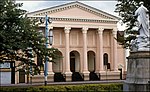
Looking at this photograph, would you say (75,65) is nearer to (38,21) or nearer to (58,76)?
(58,76)

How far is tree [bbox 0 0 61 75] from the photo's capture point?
19.2m

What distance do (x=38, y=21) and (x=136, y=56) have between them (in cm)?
1025

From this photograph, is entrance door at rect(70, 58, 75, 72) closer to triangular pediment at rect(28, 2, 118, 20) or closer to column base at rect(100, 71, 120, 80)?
column base at rect(100, 71, 120, 80)

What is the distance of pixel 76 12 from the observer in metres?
54.4

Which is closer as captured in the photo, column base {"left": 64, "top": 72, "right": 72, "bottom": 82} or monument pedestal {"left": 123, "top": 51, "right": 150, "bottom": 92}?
monument pedestal {"left": 123, "top": 51, "right": 150, "bottom": 92}

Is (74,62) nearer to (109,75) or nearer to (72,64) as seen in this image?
(72,64)

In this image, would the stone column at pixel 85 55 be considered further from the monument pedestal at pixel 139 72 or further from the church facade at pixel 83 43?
the monument pedestal at pixel 139 72

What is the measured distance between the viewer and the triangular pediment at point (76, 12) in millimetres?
52622

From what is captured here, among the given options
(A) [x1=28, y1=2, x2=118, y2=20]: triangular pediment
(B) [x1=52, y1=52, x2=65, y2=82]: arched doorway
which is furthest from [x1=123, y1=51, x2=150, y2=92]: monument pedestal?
(A) [x1=28, y1=2, x2=118, y2=20]: triangular pediment

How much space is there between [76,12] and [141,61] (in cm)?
4105

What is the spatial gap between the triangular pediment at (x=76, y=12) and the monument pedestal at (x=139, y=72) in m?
38.4

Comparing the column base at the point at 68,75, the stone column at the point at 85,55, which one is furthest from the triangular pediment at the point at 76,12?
the column base at the point at 68,75

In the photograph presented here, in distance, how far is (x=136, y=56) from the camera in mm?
14148

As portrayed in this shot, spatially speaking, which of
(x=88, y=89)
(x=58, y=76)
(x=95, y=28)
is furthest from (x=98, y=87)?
(x=95, y=28)
